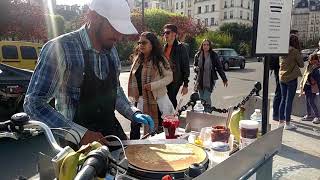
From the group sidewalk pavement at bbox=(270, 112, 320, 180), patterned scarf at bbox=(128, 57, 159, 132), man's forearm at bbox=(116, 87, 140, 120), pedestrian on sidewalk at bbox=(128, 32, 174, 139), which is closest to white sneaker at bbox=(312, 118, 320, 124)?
sidewalk pavement at bbox=(270, 112, 320, 180)

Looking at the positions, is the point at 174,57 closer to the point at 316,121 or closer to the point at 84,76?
the point at 84,76

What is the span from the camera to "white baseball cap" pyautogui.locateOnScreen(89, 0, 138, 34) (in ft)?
6.57

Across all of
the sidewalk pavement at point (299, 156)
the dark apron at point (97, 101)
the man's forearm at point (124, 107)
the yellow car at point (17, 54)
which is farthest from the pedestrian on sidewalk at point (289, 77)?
the yellow car at point (17, 54)

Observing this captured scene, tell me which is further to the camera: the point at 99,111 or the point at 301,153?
the point at 301,153

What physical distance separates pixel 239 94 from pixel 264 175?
925 cm

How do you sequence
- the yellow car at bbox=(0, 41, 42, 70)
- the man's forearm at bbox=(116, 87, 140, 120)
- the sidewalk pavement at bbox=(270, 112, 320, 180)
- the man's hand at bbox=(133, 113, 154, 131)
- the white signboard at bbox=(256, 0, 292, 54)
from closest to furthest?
the man's hand at bbox=(133, 113, 154, 131) → the man's forearm at bbox=(116, 87, 140, 120) → the white signboard at bbox=(256, 0, 292, 54) → the sidewalk pavement at bbox=(270, 112, 320, 180) → the yellow car at bbox=(0, 41, 42, 70)

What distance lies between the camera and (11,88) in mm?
7004

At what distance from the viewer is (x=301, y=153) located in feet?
15.9

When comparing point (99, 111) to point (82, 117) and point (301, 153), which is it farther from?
point (301, 153)

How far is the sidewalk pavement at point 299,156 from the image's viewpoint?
4.09 m

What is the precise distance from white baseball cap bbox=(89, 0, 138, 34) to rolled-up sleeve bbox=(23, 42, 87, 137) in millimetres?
320

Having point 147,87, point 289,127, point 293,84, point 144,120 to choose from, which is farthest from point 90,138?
point 293,84

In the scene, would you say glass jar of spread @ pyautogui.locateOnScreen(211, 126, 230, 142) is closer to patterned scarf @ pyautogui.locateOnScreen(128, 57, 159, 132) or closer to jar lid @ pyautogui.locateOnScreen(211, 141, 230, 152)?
jar lid @ pyautogui.locateOnScreen(211, 141, 230, 152)

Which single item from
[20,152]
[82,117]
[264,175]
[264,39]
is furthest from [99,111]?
[20,152]
